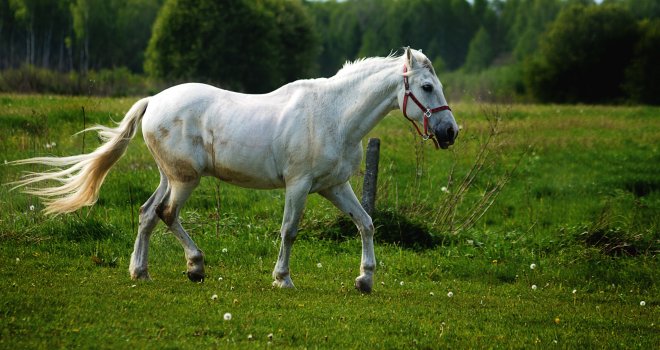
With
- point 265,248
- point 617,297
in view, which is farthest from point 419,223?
point 617,297

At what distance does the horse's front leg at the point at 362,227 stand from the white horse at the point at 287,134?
11 millimetres

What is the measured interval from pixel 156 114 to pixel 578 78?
56.3 metres

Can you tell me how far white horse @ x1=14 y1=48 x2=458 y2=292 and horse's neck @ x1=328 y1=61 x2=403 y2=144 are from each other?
0.04 ft

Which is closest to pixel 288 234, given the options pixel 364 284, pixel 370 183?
pixel 364 284

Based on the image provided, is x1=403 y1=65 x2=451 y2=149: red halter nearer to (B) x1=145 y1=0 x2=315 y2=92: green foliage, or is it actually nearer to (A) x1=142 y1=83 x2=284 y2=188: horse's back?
(A) x1=142 y1=83 x2=284 y2=188: horse's back

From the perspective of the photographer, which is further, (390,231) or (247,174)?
(390,231)

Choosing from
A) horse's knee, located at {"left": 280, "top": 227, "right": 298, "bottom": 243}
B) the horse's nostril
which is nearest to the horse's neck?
the horse's nostril

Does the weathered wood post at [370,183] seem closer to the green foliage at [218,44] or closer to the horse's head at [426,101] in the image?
the horse's head at [426,101]

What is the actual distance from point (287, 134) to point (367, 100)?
961 mm

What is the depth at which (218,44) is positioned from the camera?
59.6 meters

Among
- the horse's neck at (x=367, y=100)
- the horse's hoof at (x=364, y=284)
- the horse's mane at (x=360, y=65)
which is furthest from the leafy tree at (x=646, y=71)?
the horse's hoof at (x=364, y=284)

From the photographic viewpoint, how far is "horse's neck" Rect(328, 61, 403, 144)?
899cm

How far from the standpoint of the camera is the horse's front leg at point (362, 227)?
29.9ft

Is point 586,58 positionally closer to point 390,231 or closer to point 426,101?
point 390,231
